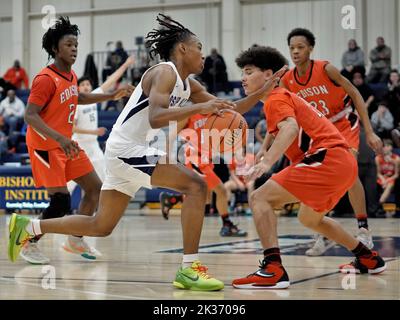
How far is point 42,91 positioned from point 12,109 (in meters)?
13.4

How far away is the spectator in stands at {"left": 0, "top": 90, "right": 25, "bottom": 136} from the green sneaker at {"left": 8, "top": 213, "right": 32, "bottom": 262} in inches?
532

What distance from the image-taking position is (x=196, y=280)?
4973mm

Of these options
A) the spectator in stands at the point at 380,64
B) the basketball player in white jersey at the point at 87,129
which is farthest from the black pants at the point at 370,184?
the spectator in stands at the point at 380,64

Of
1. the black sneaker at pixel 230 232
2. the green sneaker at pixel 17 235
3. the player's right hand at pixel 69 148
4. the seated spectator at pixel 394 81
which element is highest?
the seated spectator at pixel 394 81

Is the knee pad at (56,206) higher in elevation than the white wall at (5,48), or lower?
lower

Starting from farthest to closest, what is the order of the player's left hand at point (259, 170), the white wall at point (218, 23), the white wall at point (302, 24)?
the white wall at point (302, 24), the white wall at point (218, 23), the player's left hand at point (259, 170)

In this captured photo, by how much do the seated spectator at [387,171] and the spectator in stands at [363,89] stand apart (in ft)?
4.40

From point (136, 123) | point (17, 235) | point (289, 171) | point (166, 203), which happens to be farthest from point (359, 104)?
point (166, 203)

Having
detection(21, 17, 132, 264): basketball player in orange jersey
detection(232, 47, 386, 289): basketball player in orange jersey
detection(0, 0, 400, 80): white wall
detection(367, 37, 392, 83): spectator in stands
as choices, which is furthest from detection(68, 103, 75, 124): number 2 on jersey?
detection(0, 0, 400, 80): white wall

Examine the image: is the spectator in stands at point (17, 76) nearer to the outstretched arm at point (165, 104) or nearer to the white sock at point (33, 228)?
the white sock at point (33, 228)

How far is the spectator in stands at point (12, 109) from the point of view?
19.3 m

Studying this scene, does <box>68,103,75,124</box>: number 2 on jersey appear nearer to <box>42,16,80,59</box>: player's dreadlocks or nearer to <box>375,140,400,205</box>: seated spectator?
<box>42,16,80,59</box>: player's dreadlocks

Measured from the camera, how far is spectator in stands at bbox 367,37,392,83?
58.7 ft
